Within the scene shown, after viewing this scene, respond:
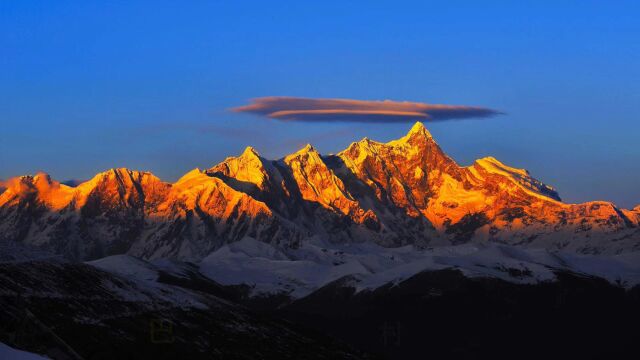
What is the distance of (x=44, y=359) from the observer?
112000 mm

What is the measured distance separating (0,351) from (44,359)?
376 cm

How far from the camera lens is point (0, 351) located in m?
110
